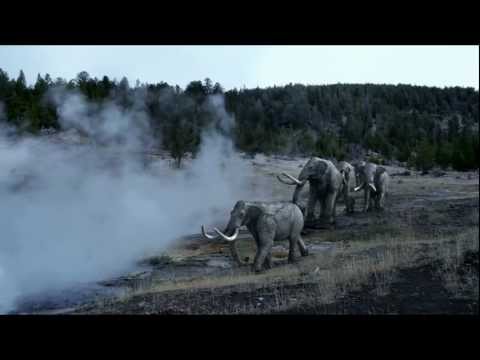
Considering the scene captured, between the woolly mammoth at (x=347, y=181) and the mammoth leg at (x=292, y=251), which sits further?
the woolly mammoth at (x=347, y=181)

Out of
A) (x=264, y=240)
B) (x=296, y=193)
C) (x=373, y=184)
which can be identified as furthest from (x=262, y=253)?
(x=373, y=184)

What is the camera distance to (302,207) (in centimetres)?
1054

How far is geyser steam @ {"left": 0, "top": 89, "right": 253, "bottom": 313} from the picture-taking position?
8328mm

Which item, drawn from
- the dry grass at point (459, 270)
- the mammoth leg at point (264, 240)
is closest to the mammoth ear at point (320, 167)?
the mammoth leg at point (264, 240)

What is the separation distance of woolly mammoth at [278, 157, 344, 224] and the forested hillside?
17.2 inches

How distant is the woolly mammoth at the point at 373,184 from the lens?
10.6m

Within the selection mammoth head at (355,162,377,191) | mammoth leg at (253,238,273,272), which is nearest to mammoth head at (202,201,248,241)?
mammoth leg at (253,238,273,272)

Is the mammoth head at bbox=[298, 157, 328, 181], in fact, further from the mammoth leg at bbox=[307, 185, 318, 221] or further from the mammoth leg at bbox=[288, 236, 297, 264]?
the mammoth leg at bbox=[288, 236, 297, 264]

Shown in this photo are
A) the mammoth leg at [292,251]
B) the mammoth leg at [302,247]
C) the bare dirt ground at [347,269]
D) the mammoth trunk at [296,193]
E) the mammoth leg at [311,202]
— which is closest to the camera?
the bare dirt ground at [347,269]

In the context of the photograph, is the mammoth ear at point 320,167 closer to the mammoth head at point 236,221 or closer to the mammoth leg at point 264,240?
the mammoth leg at point 264,240

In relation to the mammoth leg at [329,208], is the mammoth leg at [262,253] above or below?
below

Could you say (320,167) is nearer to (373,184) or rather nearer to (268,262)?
(373,184)
